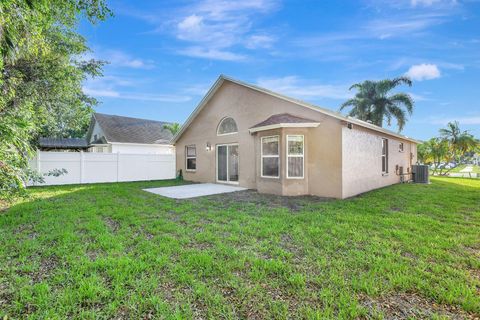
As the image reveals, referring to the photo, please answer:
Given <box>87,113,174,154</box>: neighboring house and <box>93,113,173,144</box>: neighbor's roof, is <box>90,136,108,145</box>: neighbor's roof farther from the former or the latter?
<box>93,113,173,144</box>: neighbor's roof

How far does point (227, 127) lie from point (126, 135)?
496 inches

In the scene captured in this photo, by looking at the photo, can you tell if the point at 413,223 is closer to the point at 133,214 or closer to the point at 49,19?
the point at 133,214

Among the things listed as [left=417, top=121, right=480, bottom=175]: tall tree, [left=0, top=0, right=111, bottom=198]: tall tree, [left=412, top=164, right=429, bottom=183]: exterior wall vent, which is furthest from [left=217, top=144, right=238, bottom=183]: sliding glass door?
[left=417, top=121, right=480, bottom=175]: tall tree

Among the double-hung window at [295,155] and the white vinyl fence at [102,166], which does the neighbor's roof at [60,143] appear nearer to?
the white vinyl fence at [102,166]

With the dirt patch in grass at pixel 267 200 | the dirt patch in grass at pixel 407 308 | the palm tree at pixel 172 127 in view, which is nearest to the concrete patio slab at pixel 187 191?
the dirt patch in grass at pixel 267 200

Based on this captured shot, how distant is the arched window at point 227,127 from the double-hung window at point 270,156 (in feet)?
8.11

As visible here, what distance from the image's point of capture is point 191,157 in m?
14.7

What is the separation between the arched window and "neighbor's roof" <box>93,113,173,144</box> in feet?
36.7

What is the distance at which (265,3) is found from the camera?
368 inches

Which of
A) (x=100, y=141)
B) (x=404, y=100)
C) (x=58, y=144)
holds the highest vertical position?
(x=404, y=100)

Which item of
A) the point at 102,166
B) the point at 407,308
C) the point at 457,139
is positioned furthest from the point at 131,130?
the point at 457,139

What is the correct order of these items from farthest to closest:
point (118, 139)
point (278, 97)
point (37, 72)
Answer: point (118, 139), point (37, 72), point (278, 97)

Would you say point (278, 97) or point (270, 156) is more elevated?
point (278, 97)

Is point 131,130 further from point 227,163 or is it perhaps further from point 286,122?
point 286,122
